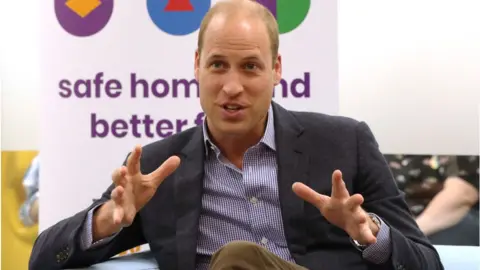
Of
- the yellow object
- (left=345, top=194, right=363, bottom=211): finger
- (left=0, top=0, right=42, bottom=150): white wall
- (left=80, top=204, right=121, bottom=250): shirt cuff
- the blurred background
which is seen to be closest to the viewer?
(left=345, top=194, right=363, bottom=211): finger

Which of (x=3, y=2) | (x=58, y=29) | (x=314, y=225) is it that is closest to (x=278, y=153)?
(x=314, y=225)

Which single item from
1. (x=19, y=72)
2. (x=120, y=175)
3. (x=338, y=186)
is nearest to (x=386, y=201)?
(x=338, y=186)

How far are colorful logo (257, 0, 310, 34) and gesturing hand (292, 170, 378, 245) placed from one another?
3.30 feet

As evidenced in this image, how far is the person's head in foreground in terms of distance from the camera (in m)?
1.73

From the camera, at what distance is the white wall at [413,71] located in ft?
10.4

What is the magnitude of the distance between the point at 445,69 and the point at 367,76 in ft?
1.21

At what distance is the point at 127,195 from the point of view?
1589 mm

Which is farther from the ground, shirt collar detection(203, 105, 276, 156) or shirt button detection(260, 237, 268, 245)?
shirt collar detection(203, 105, 276, 156)

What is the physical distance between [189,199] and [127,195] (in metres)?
0.25

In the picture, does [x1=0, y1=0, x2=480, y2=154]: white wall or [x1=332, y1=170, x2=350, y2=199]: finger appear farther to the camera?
[x1=0, y1=0, x2=480, y2=154]: white wall

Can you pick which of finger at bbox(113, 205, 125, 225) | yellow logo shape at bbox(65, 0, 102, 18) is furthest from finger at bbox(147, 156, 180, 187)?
yellow logo shape at bbox(65, 0, 102, 18)

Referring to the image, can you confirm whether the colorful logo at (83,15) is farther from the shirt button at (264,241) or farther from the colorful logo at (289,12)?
the shirt button at (264,241)

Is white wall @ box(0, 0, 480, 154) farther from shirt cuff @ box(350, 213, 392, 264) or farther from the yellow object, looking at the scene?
shirt cuff @ box(350, 213, 392, 264)

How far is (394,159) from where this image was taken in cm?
319
